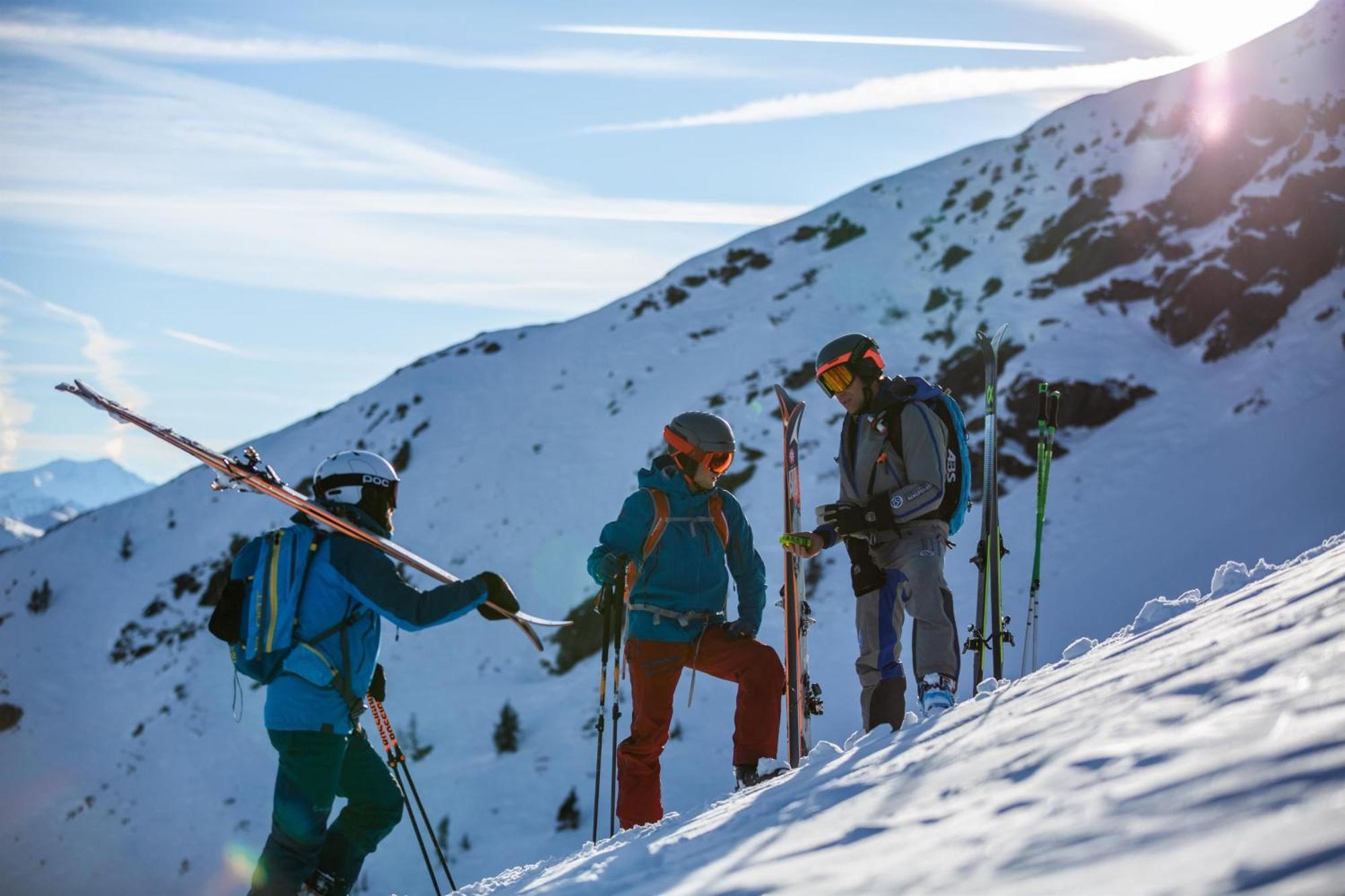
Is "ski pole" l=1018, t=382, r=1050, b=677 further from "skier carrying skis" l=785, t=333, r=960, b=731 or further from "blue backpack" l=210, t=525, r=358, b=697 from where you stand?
"blue backpack" l=210, t=525, r=358, b=697

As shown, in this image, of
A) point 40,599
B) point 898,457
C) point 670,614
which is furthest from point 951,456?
point 40,599

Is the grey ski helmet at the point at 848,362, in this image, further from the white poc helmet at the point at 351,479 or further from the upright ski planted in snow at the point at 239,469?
the white poc helmet at the point at 351,479

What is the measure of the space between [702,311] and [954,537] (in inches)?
717

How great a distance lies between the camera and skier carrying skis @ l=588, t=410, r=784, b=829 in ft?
20.7

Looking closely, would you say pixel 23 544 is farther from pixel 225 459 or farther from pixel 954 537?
pixel 225 459

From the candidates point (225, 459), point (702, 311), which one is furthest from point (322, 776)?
point (702, 311)

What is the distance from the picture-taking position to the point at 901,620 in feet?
20.4

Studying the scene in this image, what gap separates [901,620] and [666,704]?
1507 millimetres

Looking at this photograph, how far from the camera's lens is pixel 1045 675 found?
541 centimetres

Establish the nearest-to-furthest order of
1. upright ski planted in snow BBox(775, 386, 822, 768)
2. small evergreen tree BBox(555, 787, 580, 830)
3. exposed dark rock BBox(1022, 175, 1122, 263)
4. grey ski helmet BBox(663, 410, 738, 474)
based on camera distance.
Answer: grey ski helmet BBox(663, 410, 738, 474), upright ski planted in snow BBox(775, 386, 822, 768), small evergreen tree BBox(555, 787, 580, 830), exposed dark rock BBox(1022, 175, 1122, 263)

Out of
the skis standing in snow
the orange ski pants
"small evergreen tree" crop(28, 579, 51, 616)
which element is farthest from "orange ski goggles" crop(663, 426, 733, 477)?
"small evergreen tree" crop(28, 579, 51, 616)

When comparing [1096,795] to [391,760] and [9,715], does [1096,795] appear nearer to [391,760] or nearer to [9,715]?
[391,760]

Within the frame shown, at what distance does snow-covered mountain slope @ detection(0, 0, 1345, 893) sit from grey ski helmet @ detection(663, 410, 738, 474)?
842cm

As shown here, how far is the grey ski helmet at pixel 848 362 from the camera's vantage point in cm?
625
